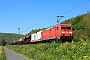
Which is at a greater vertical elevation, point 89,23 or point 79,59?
point 89,23

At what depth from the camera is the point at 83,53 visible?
12820mm

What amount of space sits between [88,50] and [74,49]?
72.8 inches

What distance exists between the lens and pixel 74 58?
40.4 feet

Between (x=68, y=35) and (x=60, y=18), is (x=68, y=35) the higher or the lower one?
the lower one

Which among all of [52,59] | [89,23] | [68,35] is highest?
[89,23]

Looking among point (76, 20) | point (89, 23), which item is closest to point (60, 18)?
point (89, 23)

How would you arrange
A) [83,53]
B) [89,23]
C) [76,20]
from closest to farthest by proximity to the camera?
[83,53]
[89,23]
[76,20]

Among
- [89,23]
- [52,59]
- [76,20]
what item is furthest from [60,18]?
[52,59]

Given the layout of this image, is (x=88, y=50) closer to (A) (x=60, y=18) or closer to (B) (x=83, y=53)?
(B) (x=83, y=53)

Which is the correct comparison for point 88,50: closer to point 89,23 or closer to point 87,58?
point 87,58

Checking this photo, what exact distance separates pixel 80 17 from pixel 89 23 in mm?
16942

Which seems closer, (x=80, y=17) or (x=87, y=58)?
(x=87, y=58)

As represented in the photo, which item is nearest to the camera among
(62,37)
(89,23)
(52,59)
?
(52,59)

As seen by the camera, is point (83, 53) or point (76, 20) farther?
point (76, 20)
